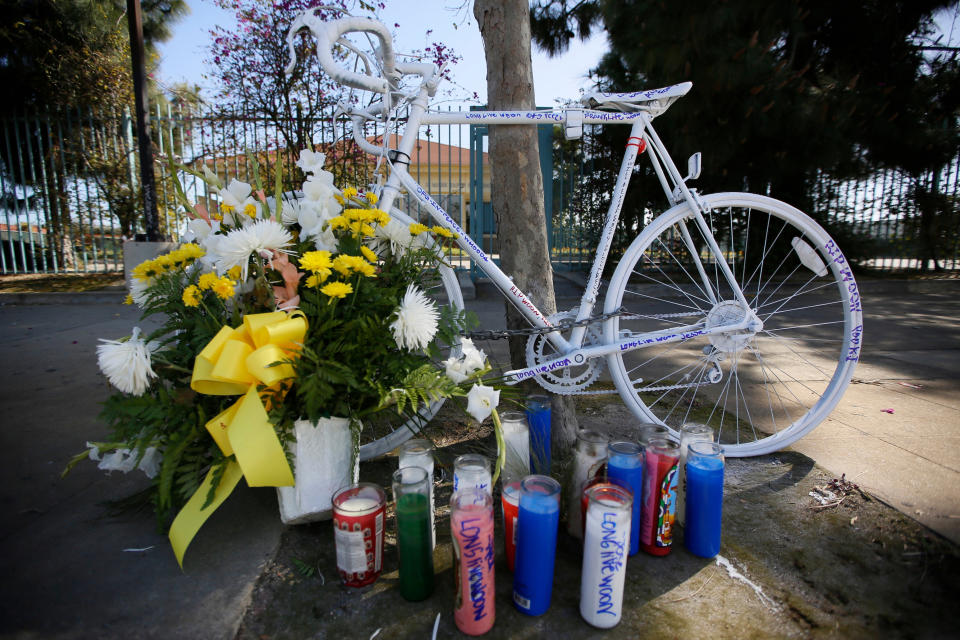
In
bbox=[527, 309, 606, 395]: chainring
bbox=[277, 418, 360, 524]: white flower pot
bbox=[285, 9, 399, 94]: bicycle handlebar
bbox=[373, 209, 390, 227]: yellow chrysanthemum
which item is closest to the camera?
bbox=[277, 418, 360, 524]: white flower pot

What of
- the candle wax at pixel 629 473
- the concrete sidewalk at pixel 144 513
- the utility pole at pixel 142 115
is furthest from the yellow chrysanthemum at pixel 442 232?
the utility pole at pixel 142 115

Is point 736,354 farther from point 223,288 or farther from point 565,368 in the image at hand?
point 223,288

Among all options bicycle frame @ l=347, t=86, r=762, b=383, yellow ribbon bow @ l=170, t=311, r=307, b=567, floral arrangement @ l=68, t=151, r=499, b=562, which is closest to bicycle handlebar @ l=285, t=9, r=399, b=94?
bicycle frame @ l=347, t=86, r=762, b=383

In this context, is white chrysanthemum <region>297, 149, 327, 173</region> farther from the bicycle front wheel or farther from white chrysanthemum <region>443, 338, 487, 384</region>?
the bicycle front wheel

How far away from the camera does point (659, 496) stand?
4.53 feet

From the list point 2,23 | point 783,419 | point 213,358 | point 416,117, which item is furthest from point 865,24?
point 2,23

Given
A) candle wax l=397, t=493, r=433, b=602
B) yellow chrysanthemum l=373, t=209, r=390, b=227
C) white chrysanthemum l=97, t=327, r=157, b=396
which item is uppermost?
yellow chrysanthemum l=373, t=209, r=390, b=227

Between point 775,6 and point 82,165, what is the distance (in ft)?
29.2

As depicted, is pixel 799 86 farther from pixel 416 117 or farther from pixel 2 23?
pixel 2 23

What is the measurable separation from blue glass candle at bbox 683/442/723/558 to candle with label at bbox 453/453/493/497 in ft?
1.91

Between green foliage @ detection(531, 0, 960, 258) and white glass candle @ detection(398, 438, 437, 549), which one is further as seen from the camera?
green foliage @ detection(531, 0, 960, 258)

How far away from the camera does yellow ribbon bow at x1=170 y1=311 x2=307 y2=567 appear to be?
1.25m

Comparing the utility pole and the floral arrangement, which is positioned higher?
the utility pole

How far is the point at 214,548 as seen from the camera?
141 centimetres
